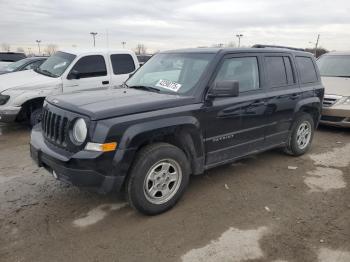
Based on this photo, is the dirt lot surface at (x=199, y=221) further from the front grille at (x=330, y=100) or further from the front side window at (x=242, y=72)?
the front grille at (x=330, y=100)

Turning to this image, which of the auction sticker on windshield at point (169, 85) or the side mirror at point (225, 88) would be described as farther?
the auction sticker on windshield at point (169, 85)

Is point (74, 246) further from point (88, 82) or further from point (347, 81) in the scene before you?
point (347, 81)

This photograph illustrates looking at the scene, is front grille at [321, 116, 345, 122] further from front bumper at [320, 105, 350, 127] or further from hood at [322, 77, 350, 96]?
hood at [322, 77, 350, 96]

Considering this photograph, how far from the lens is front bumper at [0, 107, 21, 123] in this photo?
714 centimetres

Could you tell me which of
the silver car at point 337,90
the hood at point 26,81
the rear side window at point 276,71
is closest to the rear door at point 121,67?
the hood at point 26,81

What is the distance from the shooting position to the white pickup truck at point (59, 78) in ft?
23.8

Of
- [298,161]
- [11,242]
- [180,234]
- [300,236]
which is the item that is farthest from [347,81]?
[11,242]

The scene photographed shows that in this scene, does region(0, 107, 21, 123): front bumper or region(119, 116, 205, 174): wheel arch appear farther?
region(0, 107, 21, 123): front bumper

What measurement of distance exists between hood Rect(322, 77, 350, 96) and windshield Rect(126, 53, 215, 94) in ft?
15.6

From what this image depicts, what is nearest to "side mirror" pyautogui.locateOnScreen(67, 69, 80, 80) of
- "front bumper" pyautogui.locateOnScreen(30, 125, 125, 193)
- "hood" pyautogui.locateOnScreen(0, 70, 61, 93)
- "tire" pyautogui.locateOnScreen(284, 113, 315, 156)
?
"hood" pyautogui.locateOnScreen(0, 70, 61, 93)

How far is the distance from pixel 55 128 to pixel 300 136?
13.5ft

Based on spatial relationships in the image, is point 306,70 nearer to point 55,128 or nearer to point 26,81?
point 55,128

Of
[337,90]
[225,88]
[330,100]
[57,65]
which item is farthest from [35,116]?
[337,90]

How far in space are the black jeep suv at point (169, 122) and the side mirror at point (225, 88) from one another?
0.04 ft
